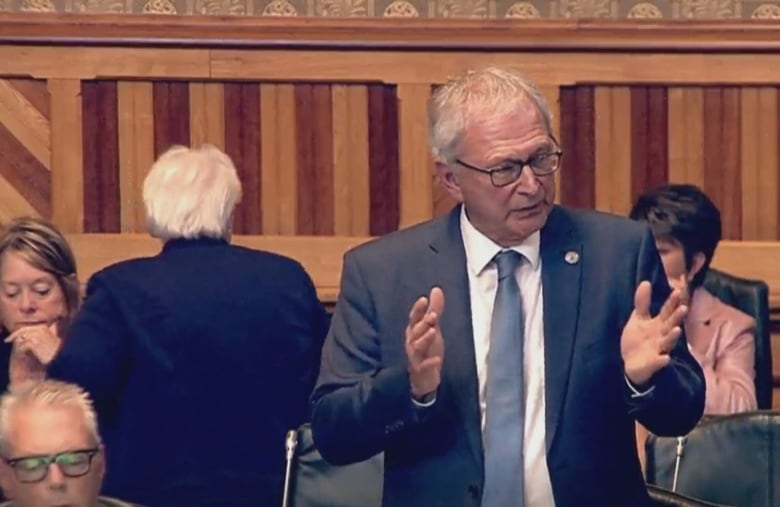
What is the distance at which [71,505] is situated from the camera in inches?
118

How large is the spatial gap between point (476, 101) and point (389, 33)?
302 centimetres

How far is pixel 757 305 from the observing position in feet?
15.2

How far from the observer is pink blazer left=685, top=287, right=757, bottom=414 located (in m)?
4.36

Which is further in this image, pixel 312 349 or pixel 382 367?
pixel 312 349

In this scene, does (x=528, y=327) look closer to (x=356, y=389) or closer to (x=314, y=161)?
(x=356, y=389)

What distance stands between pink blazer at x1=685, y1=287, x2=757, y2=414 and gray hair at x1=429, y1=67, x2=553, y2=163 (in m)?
1.64

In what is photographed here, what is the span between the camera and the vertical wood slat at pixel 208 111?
5.71m

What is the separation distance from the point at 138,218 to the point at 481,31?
124cm

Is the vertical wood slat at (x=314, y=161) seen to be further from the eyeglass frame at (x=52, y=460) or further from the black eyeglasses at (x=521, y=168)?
the black eyeglasses at (x=521, y=168)

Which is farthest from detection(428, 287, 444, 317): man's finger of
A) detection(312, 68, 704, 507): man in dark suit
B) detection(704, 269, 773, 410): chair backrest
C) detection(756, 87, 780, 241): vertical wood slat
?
detection(756, 87, 780, 241): vertical wood slat

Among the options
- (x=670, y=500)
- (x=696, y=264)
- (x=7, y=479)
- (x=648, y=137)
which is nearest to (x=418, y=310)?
(x=670, y=500)

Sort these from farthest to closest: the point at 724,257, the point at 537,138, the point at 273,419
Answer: the point at 724,257
the point at 273,419
the point at 537,138

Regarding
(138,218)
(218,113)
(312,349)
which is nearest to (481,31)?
(218,113)

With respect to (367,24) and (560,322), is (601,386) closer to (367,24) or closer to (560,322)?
(560,322)
